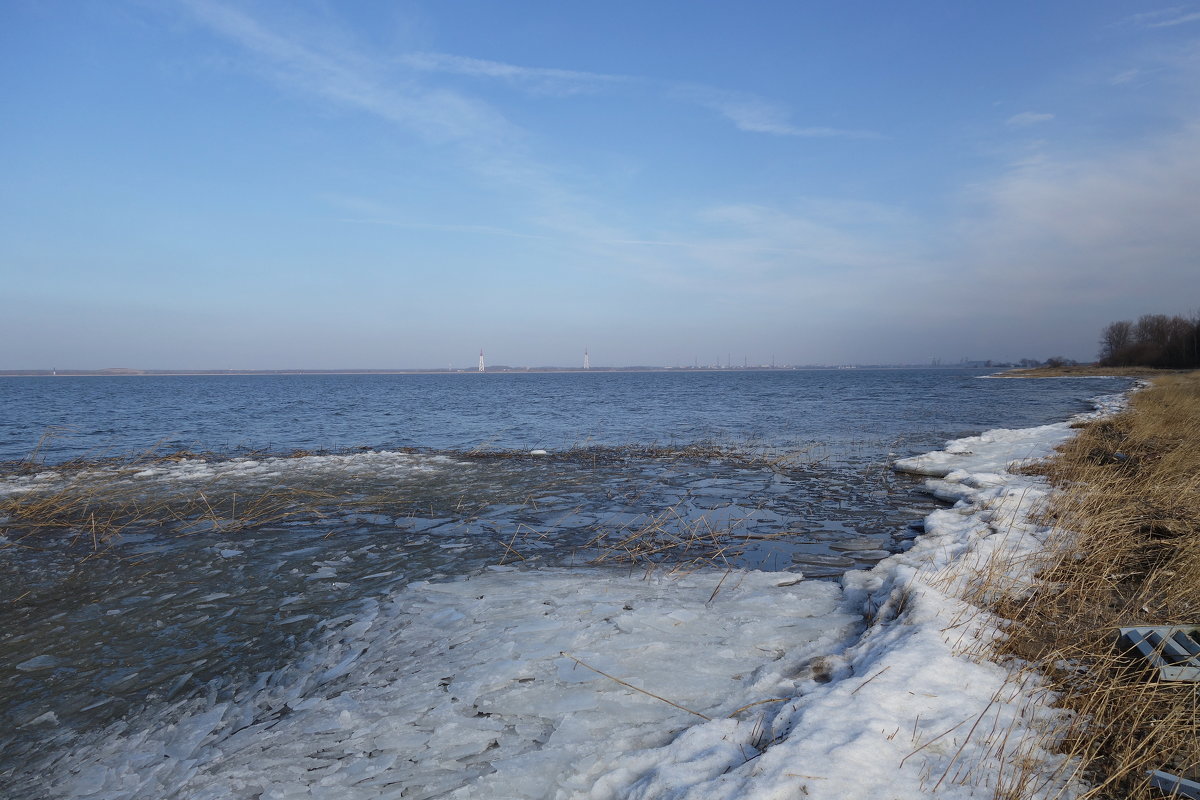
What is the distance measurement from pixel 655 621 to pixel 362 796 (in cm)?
282

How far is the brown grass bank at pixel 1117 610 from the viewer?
3049 mm

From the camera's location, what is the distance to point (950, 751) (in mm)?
3186

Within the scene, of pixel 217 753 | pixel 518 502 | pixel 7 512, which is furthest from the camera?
pixel 518 502

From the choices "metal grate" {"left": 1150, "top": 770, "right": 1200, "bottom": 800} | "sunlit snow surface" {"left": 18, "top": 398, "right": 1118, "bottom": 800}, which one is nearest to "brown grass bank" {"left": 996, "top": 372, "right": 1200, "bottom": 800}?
"metal grate" {"left": 1150, "top": 770, "right": 1200, "bottom": 800}

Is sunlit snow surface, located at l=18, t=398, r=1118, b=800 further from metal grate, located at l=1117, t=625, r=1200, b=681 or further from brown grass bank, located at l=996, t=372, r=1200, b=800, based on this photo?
metal grate, located at l=1117, t=625, r=1200, b=681

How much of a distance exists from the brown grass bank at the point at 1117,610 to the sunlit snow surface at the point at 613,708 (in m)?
0.26

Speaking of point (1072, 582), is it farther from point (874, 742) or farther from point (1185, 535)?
point (874, 742)

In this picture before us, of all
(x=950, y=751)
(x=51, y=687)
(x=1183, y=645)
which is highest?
(x=1183, y=645)

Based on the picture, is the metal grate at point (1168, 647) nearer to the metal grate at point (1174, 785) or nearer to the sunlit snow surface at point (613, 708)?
the sunlit snow surface at point (613, 708)

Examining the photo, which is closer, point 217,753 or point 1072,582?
point 217,753

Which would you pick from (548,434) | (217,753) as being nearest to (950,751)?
(217,753)

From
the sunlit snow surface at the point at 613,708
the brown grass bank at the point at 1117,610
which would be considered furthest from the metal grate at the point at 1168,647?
the sunlit snow surface at the point at 613,708

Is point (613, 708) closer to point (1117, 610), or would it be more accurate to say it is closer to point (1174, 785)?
point (1174, 785)

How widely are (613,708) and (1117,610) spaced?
433cm
